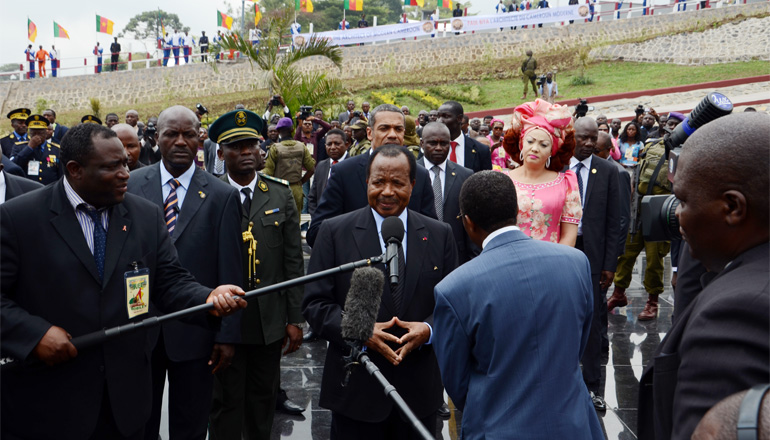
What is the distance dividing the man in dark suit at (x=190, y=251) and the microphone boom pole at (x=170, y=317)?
1.08 meters

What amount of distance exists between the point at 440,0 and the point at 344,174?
36.0 m

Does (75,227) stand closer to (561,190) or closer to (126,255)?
(126,255)

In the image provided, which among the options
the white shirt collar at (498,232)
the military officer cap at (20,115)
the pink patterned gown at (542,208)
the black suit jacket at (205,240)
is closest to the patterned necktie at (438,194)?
the pink patterned gown at (542,208)

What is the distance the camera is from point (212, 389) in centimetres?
414

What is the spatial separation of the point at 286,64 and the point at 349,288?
14008 millimetres

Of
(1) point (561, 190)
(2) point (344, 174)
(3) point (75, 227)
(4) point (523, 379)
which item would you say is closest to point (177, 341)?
(3) point (75, 227)

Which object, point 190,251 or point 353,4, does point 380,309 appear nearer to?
point 190,251

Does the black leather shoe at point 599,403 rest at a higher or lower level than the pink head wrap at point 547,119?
lower

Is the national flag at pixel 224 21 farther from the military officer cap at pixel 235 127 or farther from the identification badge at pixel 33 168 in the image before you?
the military officer cap at pixel 235 127

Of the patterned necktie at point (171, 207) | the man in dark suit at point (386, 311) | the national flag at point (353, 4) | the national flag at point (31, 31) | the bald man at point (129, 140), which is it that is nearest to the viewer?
the man in dark suit at point (386, 311)

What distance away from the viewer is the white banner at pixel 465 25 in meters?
32.6

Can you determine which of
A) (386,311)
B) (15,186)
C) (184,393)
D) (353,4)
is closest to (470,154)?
(386,311)

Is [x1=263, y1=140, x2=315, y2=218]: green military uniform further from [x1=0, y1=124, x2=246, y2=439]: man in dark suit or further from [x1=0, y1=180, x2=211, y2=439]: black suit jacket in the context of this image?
[x1=0, y1=180, x2=211, y2=439]: black suit jacket

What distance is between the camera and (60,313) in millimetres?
2982
